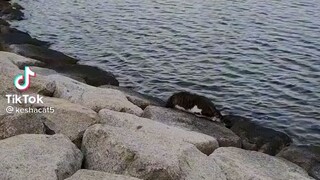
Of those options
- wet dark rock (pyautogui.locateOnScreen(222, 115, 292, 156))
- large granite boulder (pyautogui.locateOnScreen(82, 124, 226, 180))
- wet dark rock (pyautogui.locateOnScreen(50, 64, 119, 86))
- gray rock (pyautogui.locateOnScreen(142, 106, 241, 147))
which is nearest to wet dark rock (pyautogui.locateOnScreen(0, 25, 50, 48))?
wet dark rock (pyautogui.locateOnScreen(50, 64, 119, 86))

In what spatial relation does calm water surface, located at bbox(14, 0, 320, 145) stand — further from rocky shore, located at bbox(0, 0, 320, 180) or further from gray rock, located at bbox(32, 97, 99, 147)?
gray rock, located at bbox(32, 97, 99, 147)

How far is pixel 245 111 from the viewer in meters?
13.8

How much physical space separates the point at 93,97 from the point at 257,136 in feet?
13.7

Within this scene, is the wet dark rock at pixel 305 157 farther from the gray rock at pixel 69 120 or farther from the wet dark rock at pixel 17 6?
the wet dark rock at pixel 17 6

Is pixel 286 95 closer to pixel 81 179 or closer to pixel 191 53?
pixel 191 53

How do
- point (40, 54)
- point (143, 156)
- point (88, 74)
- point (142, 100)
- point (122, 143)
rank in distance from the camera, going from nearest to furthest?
1. point (143, 156)
2. point (122, 143)
3. point (142, 100)
4. point (88, 74)
5. point (40, 54)

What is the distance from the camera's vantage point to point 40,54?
17.1 m

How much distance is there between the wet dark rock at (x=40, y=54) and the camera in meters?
16.5

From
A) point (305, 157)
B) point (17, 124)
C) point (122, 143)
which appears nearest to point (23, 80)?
point (17, 124)

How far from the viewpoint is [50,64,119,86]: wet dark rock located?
14.7 meters

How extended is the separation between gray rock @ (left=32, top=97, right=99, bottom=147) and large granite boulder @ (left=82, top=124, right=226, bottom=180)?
62 cm

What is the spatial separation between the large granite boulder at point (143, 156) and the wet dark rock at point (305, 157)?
9.35ft

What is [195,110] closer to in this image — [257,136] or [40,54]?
[257,136]

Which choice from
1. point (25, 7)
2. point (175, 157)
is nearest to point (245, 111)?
point (175, 157)
